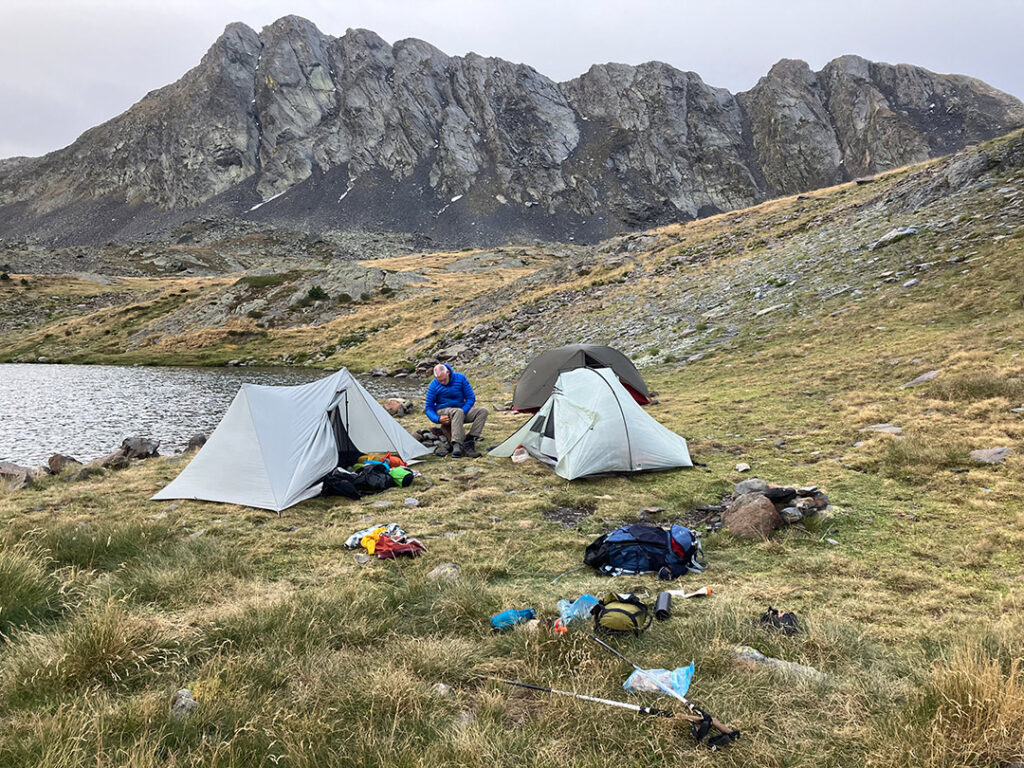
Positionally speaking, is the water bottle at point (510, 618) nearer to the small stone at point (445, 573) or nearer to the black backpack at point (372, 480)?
the small stone at point (445, 573)

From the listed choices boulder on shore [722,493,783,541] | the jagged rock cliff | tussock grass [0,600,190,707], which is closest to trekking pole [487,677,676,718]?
tussock grass [0,600,190,707]

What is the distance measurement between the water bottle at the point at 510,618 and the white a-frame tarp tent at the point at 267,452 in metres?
6.06

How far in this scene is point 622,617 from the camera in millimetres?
4828

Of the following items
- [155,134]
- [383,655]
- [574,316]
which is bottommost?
[383,655]

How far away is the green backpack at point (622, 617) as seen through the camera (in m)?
4.79

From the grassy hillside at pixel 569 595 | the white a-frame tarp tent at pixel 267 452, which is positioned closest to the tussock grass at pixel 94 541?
the grassy hillside at pixel 569 595

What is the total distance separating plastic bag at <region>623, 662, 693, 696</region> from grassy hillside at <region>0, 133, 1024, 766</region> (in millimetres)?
132

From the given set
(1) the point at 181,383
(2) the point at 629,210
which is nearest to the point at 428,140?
(2) the point at 629,210

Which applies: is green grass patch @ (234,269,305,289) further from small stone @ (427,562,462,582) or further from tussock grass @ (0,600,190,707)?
tussock grass @ (0,600,190,707)

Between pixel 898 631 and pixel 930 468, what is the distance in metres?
5.30

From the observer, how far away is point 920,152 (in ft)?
466

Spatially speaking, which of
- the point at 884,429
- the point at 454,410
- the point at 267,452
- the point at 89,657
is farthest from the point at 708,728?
the point at 454,410

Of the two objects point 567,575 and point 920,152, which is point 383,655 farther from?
point 920,152

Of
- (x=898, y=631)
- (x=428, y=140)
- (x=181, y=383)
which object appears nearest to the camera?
(x=898, y=631)
